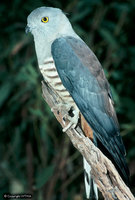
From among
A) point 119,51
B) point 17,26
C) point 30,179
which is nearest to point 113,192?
point 30,179

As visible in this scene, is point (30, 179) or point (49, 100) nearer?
point (49, 100)

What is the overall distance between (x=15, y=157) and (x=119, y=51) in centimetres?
151

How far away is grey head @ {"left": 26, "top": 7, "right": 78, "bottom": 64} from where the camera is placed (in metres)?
2.48

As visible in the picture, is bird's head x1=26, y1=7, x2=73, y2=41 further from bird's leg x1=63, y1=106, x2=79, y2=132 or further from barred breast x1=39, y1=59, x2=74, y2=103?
bird's leg x1=63, y1=106, x2=79, y2=132

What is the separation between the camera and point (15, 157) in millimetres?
3572

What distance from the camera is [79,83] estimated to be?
2.39 meters

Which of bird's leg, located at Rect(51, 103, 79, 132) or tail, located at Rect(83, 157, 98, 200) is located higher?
bird's leg, located at Rect(51, 103, 79, 132)

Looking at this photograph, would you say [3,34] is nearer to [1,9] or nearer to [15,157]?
[1,9]

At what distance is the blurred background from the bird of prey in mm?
985

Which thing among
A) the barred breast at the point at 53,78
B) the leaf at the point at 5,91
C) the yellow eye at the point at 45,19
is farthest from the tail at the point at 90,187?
the leaf at the point at 5,91

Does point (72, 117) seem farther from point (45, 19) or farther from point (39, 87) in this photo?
point (39, 87)

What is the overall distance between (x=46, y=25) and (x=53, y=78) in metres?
0.43

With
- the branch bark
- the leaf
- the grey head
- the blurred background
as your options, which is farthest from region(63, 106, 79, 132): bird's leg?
the leaf

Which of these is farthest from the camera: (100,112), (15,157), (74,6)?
(74,6)
